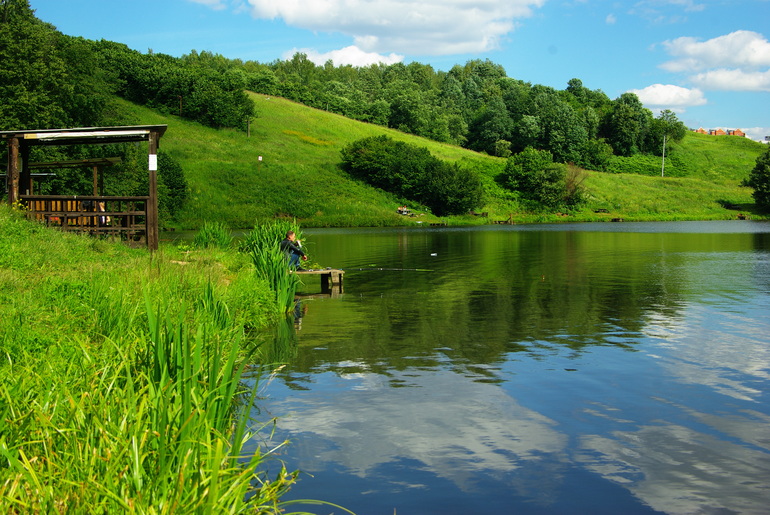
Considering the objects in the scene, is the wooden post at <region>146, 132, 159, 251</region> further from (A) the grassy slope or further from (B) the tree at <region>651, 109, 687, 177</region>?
(B) the tree at <region>651, 109, 687, 177</region>

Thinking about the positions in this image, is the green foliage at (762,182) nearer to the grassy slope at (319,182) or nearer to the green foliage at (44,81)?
the grassy slope at (319,182)

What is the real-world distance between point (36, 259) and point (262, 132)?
78.7 metres

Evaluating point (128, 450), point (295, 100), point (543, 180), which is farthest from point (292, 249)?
point (295, 100)

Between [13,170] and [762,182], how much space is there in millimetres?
87408

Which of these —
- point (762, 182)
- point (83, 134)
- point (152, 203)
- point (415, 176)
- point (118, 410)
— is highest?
point (415, 176)

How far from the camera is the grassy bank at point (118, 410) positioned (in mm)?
4465

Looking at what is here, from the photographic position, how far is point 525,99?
13250cm

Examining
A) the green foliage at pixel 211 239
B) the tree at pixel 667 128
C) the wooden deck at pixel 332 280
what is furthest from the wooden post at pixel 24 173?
the tree at pixel 667 128

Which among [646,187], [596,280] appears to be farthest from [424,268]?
[646,187]

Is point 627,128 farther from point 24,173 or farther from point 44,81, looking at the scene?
point 24,173

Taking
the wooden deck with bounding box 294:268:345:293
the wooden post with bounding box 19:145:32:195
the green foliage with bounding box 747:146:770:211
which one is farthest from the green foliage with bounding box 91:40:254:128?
the wooden deck with bounding box 294:268:345:293

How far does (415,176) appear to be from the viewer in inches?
3179

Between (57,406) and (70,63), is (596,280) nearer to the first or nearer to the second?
(57,406)

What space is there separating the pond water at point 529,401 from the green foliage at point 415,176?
57858mm
